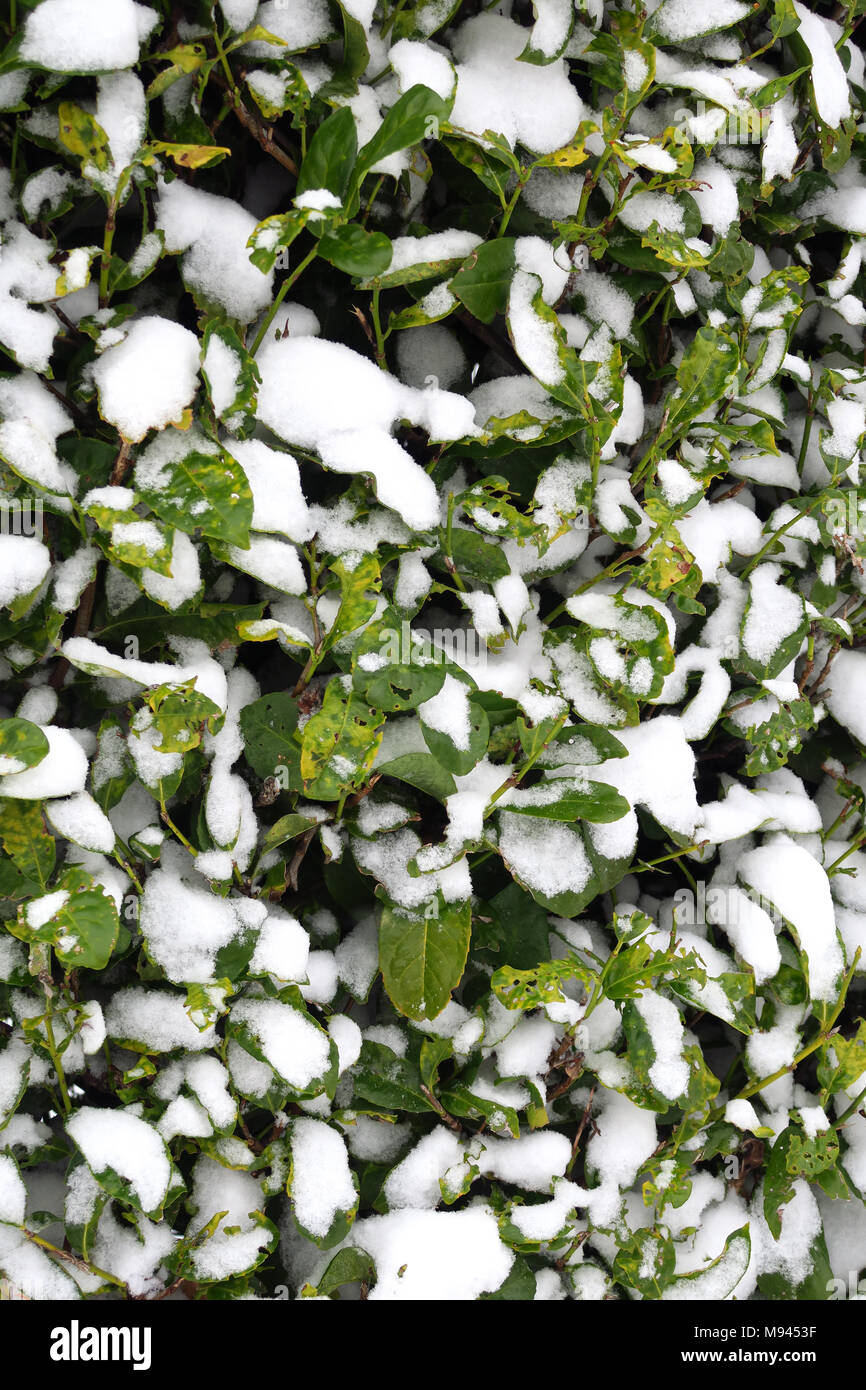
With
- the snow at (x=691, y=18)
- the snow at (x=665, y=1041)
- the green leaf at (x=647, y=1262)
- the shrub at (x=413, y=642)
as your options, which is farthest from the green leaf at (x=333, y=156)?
the green leaf at (x=647, y=1262)

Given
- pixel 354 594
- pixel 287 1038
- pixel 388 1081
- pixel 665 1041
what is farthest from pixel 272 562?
pixel 665 1041

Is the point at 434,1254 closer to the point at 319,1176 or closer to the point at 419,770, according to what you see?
the point at 319,1176

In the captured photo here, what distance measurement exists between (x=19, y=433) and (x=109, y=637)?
0.25m

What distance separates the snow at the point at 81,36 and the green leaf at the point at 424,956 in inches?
34.5

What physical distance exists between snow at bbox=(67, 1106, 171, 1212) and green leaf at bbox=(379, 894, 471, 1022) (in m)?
0.29

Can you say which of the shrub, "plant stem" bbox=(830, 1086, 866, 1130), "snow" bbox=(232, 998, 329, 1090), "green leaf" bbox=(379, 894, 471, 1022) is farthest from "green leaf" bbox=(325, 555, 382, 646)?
"plant stem" bbox=(830, 1086, 866, 1130)

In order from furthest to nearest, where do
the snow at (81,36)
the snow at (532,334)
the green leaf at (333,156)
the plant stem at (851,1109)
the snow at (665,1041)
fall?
the plant stem at (851,1109)
the snow at (665,1041)
the snow at (532,334)
the green leaf at (333,156)
the snow at (81,36)

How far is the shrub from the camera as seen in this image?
101 centimetres

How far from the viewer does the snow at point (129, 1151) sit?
1046mm

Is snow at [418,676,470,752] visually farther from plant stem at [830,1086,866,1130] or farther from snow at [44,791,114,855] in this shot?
plant stem at [830,1086,866,1130]

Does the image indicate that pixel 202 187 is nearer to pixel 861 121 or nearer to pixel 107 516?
pixel 107 516

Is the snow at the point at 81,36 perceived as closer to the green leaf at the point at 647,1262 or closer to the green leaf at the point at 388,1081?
the green leaf at the point at 388,1081

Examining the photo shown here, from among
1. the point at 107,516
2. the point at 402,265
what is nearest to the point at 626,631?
the point at 402,265

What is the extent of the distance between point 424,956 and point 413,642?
350 mm
